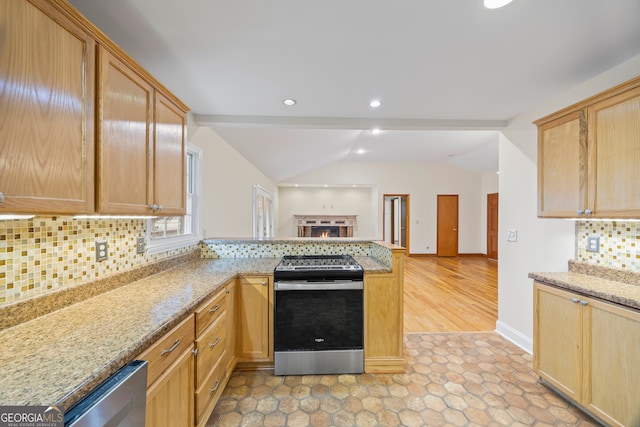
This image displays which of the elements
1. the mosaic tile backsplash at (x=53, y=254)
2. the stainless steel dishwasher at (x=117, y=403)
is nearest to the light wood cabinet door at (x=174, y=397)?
the stainless steel dishwasher at (x=117, y=403)

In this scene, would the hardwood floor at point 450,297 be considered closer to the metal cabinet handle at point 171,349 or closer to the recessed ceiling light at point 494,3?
the metal cabinet handle at point 171,349

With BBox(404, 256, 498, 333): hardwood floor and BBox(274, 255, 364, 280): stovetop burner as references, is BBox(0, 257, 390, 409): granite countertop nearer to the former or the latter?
BBox(274, 255, 364, 280): stovetop burner

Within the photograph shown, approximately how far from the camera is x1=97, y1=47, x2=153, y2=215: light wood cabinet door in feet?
3.66

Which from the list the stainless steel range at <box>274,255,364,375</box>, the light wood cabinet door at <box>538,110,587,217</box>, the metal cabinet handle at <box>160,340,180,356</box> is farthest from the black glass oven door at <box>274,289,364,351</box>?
the light wood cabinet door at <box>538,110,587,217</box>

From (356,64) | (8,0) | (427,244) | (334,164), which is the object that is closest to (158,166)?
(8,0)

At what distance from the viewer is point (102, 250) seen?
1516 mm

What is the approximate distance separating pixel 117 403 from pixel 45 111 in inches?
39.2

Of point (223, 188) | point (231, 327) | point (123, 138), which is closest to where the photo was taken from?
point (123, 138)

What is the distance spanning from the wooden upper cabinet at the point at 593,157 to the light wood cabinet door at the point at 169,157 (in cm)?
274

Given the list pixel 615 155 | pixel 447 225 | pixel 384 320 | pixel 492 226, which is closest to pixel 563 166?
pixel 615 155

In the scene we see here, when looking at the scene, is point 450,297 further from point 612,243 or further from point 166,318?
point 166,318

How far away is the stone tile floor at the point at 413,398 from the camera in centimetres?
166

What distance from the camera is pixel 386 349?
7.05 ft

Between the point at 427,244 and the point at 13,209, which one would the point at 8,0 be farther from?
the point at 427,244
